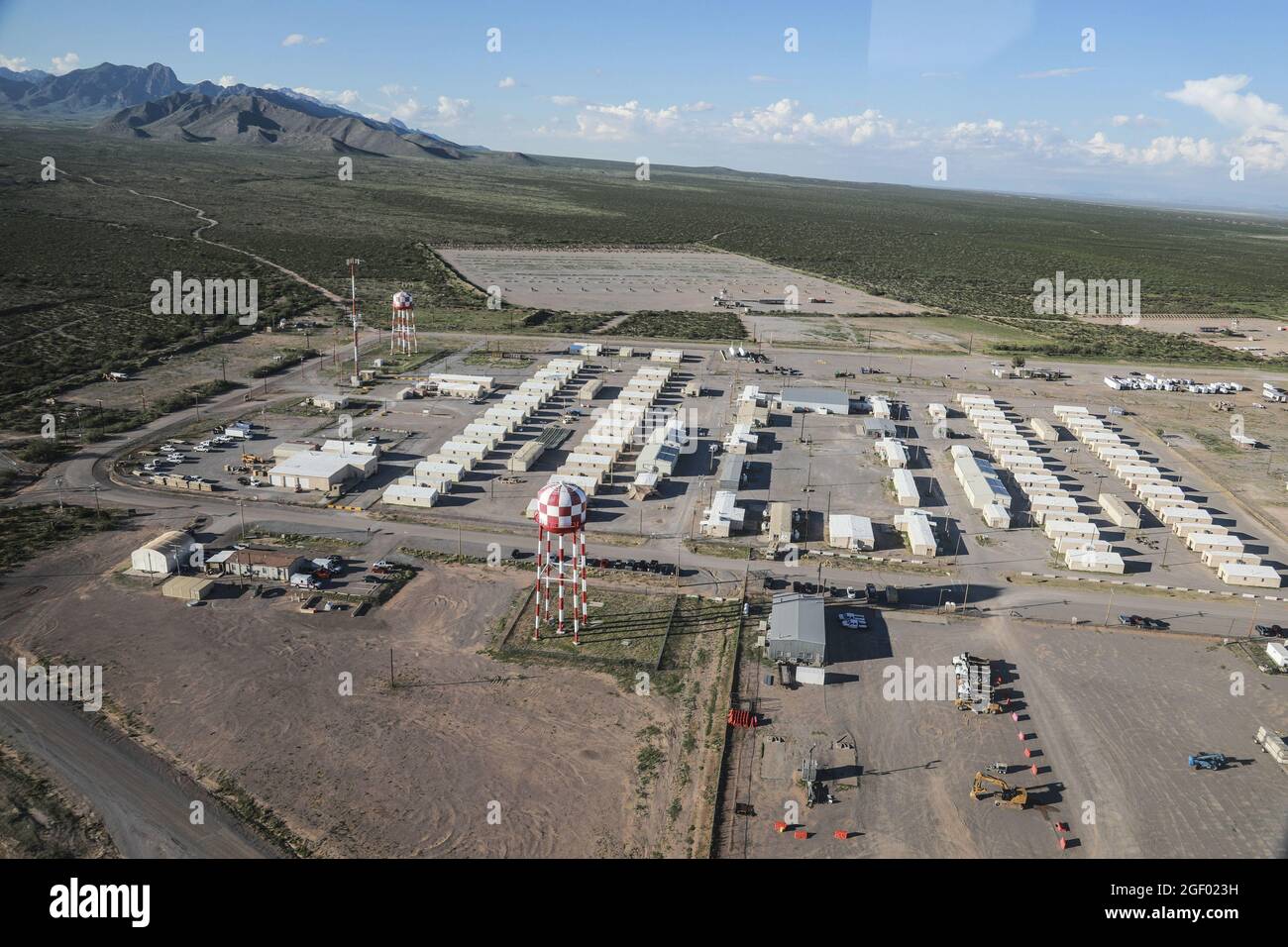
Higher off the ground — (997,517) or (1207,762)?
(997,517)

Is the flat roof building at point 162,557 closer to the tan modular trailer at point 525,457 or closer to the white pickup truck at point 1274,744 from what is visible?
the tan modular trailer at point 525,457

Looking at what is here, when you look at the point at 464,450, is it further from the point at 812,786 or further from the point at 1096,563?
the point at 1096,563

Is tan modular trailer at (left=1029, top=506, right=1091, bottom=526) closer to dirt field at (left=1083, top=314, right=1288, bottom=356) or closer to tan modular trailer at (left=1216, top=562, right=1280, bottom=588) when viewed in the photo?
tan modular trailer at (left=1216, top=562, right=1280, bottom=588)

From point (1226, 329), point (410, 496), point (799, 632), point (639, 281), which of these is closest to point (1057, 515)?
point (799, 632)

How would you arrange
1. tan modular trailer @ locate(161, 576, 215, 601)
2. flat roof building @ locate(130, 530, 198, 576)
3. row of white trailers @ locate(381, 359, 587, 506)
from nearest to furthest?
tan modular trailer @ locate(161, 576, 215, 601) < flat roof building @ locate(130, 530, 198, 576) < row of white trailers @ locate(381, 359, 587, 506)

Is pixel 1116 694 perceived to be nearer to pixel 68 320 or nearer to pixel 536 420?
pixel 536 420

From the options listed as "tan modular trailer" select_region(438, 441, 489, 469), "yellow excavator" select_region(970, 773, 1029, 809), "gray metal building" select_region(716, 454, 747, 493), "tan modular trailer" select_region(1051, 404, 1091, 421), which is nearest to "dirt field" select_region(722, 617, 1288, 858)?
"yellow excavator" select_region(970, 773, 1029, 809)
